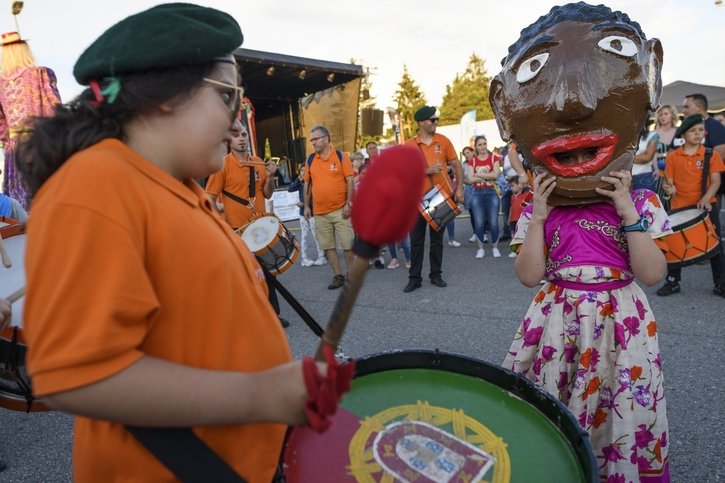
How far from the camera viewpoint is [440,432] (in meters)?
1.21

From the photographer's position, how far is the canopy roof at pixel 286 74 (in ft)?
42.7

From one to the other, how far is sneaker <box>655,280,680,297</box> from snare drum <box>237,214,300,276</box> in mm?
3558

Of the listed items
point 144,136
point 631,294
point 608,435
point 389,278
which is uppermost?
point 144,136

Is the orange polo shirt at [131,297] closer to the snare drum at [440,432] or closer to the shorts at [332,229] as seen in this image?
the snare drum at [440,432]

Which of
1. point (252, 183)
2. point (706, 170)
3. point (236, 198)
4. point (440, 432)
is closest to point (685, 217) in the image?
point (706, 170)

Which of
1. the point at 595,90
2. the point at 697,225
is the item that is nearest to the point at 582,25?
the point at 595,90

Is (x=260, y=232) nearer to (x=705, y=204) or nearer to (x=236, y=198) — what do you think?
(x=236, y=198)

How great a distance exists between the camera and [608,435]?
170 cm

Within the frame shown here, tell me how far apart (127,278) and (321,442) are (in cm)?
73

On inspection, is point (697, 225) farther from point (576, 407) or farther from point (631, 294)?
point (576, 407)

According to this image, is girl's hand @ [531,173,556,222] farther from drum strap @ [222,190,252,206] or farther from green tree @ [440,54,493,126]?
green tree @ [440,54,493,126]

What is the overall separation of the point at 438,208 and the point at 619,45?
3.42 meters

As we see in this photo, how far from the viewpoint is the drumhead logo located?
3.62ft

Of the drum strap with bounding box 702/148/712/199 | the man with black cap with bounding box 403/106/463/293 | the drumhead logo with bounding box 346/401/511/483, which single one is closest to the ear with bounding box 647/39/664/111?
the drumhead logo with bounding box 346/401/511/483
